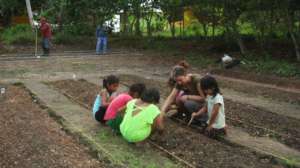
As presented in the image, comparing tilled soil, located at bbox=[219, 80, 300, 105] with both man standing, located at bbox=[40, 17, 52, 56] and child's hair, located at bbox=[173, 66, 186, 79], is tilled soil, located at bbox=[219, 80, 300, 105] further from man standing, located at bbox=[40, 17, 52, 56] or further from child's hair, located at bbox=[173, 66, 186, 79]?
man standing, located at bbox=[40, 17, 52, 56]

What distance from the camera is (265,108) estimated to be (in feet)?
36.2

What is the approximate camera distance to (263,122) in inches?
376

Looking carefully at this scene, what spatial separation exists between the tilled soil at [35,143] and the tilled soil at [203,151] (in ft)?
4.17

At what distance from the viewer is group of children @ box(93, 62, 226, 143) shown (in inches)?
289

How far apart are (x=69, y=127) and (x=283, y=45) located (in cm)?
1763

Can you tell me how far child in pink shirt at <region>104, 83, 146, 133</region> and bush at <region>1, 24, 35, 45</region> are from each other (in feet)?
68.0

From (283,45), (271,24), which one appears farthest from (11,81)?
(283,45)

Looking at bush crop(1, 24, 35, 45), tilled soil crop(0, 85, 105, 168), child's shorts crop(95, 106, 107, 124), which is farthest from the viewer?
bush crop(1, 24, 35, 45)

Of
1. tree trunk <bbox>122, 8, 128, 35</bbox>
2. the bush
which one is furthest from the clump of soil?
tree trunk <bbox>122, 8, 128, 35</bbox>

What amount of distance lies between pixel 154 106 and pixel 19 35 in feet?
74.1

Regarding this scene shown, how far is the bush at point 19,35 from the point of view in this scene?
91.9ft

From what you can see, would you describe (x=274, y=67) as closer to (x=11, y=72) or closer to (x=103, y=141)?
(x=11, y=72)

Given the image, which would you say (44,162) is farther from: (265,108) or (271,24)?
(271,24)

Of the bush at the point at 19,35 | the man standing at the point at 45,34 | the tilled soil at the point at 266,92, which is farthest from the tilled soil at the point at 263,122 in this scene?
the bush at the point at 19,35
